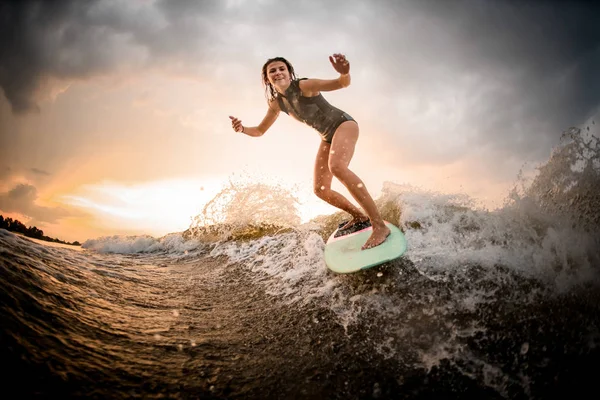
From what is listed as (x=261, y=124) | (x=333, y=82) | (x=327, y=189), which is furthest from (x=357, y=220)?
(x=261, y=124)

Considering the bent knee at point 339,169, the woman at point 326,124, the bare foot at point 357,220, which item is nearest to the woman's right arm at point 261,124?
the woman at point 326,124

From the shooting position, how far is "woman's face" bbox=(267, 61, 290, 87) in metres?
3.88

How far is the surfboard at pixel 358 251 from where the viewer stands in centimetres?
331

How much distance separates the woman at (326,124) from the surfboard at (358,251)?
118mm

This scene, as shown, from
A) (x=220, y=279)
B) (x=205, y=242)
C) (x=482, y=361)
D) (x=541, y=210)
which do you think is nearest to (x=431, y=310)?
(x=482, y=361)

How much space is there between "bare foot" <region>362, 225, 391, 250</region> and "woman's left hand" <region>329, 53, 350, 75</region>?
6.48ft

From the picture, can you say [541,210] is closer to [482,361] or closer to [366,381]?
[482,361]

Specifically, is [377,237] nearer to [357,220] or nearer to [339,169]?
[357,220]

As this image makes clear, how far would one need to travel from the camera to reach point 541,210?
11.0 ft

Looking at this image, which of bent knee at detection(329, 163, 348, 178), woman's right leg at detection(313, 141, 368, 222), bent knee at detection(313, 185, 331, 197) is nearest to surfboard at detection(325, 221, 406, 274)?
woman's right leg at detection(313, 141, 368, 222)

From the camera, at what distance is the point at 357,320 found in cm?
256

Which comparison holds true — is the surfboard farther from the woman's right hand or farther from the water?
the woman's right hand

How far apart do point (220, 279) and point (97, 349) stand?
274 centimetres

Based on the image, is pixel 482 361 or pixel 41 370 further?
pixel 482 361
